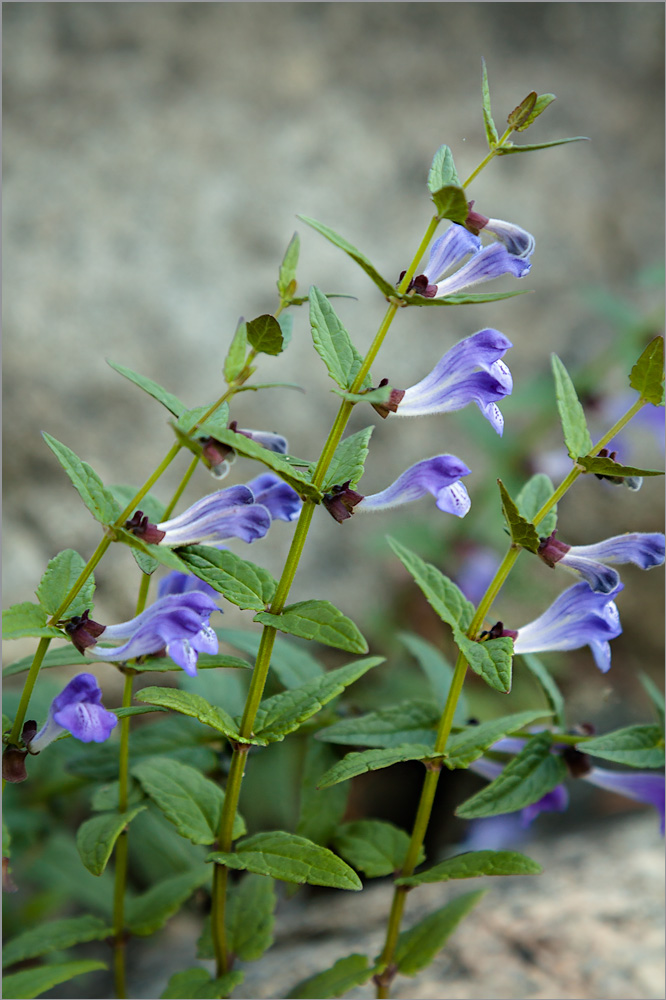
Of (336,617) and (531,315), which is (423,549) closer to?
(531,315)

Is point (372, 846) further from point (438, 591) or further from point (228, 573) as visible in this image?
point (228, 573)

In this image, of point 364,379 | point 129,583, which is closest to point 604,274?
point 129,583

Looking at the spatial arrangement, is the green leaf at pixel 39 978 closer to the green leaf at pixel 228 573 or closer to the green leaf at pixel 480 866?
the green leaf at pixel 480 866

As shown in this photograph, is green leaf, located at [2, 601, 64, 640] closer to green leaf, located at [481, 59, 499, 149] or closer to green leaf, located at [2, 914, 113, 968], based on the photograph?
green leaf, located at [2, 914, 113, 968]

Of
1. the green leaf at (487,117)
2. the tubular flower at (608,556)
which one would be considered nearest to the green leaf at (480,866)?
the tubular flower at (608,556)

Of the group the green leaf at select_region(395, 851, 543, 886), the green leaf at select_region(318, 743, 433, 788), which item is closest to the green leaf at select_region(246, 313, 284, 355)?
the green leaf at select_region(318, 743, 433, 788)
